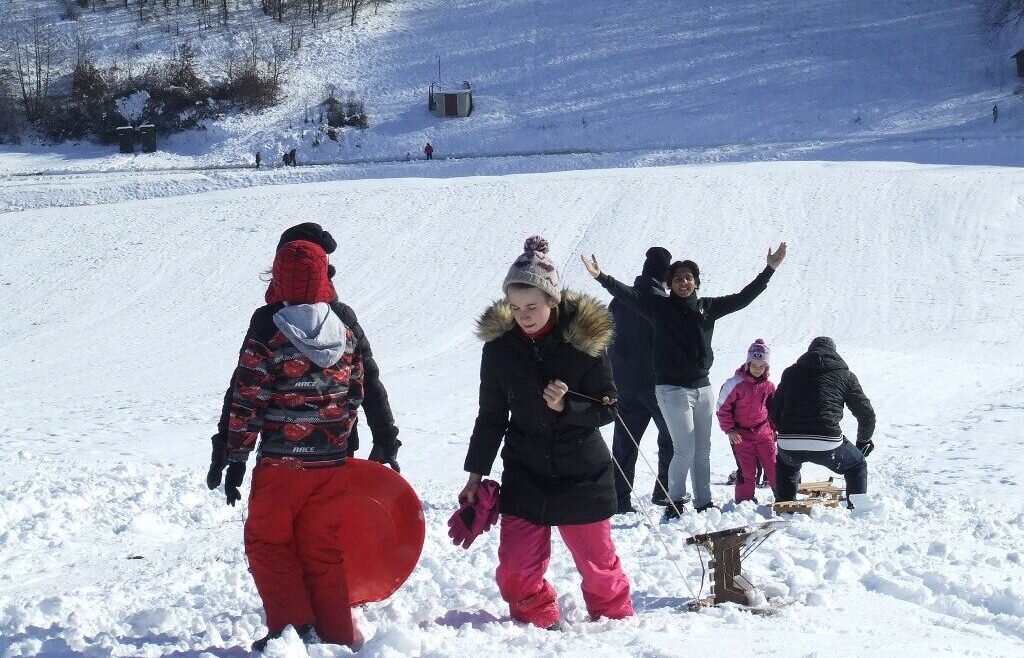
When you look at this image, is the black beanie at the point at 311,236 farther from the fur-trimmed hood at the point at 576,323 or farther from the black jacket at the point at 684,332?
the black jacket at the point at 684,332

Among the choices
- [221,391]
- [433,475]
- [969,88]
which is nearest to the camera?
[433,475]

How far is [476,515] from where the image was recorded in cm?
457

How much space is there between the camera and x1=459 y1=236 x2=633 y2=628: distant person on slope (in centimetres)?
441

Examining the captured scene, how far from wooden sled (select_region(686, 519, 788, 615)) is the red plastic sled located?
1.24m

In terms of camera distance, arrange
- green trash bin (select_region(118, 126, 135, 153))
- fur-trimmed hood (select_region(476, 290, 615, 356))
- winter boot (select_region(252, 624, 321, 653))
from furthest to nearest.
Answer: green trash bin (select_region(118, 126, 135, 153)) < fur-trimmed hood (select_region(476, 290, 615, 356)) < winter boot (select_region(252, 624, 321, 653))

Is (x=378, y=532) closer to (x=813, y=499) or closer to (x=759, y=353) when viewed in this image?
(x=813, y=499)

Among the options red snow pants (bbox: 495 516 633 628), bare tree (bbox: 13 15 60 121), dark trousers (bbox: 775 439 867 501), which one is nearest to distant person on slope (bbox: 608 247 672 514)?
dark trousers (bbox: 775 439 867 501)

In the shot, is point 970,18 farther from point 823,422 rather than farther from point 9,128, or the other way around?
point 823,422

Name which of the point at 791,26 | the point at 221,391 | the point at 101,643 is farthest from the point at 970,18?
the point at 101,643

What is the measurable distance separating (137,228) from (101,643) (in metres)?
23.1

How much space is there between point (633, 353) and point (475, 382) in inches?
261

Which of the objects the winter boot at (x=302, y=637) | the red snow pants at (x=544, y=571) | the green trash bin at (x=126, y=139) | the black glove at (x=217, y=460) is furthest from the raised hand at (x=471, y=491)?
the green trash bin at (x=126, y=139)

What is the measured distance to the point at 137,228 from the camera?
85.1ft

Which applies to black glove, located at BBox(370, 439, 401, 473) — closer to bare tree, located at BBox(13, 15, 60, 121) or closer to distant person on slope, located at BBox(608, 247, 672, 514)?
distant person on slope, located at BBox(608, 247, 672, 514)
